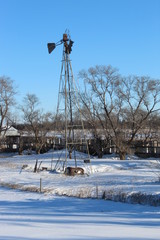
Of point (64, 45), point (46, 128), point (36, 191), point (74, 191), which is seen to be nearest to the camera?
point (74, 191)

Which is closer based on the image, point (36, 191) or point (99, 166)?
point (36, 191)

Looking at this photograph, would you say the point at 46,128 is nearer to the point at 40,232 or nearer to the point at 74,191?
the point at 74,191

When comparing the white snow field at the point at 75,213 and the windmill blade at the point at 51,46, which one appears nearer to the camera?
the white snow field at the point at 75,213

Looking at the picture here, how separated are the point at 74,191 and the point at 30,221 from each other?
5656mm

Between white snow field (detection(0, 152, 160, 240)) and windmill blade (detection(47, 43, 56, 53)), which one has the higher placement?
windmill blade (detection(47, 43, 56, 53))

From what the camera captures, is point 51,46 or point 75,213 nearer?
point 75,213

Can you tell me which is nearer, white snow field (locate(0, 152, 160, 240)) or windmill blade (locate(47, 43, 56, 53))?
white snow field (locate(0, 152, 160, 240))

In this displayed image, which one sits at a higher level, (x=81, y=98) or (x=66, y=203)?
(x=81, y=98)

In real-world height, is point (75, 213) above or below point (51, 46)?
below

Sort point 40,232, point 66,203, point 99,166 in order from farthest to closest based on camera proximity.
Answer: point 99,166 → point 66,203 → point 40,232

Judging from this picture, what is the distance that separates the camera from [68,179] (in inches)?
820

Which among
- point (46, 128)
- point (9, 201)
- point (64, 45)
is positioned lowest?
point (9, 201)

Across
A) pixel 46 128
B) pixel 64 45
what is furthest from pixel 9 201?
pixel 46 128

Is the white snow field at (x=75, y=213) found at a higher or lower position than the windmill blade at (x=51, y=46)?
lower
